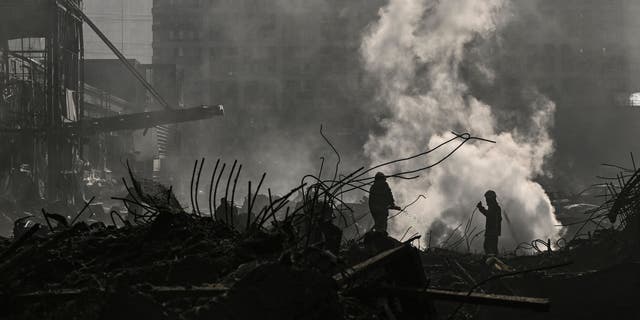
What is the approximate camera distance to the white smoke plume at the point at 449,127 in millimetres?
17203

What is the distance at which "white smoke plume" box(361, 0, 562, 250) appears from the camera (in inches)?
677

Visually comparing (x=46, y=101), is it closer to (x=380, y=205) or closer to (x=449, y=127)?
(x=380, y=205)

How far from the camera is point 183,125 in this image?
44.1 meters

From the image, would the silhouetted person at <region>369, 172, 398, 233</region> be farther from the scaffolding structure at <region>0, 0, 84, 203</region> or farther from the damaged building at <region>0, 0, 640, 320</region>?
the scaffolding structure at <region>0, 0, 84, 203</region>

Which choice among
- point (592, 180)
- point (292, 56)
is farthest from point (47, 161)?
point (292, 56)

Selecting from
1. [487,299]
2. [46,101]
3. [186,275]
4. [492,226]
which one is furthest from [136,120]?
[487,299]

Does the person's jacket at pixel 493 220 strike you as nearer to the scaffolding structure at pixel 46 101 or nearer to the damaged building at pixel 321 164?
the damaged building at pixel 321 164

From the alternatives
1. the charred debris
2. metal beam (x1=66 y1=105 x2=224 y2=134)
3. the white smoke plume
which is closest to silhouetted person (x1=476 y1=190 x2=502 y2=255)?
the white smoke plume

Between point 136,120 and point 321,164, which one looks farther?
point 136,120

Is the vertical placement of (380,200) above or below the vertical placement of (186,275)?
above

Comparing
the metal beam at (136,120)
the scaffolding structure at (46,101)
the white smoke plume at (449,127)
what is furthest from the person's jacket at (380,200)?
the scaffolding structure at (46,101)

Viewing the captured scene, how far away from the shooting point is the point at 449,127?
31.6 meters

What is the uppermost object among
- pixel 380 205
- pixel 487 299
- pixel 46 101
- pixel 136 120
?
pixel 46 101

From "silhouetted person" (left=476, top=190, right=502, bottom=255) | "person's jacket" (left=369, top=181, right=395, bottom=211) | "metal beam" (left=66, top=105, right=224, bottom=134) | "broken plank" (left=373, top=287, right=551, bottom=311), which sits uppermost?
"metal beam" (left=66, top=105, right=224, bottom=134)
